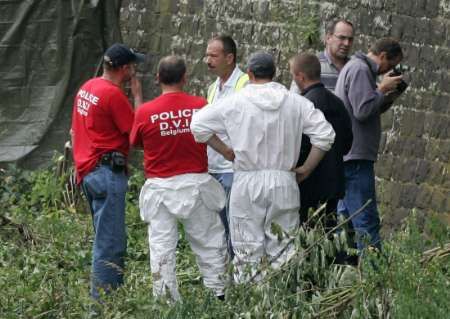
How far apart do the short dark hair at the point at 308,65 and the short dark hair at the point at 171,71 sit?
752 mm

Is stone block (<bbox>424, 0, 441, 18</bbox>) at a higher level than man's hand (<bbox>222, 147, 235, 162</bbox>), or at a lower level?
higher

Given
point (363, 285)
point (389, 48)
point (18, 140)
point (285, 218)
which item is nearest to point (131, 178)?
point (18, 140)

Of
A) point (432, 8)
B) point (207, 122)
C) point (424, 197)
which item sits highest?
point (432, 8)

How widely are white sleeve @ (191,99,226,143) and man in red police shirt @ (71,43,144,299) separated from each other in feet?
2.75

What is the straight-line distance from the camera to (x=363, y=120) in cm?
1030

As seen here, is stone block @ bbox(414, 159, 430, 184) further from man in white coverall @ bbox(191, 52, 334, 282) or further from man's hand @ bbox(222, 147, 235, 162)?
man's hand @ bbox(222, 147, 235, 162)

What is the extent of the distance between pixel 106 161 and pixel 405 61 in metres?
3.14

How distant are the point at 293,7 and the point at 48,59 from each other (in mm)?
3241

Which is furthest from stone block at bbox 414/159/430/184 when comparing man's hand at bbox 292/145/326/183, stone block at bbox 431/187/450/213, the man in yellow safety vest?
man's hand at bbox 292/145/326/183

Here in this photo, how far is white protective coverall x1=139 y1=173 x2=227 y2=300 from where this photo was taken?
9.27 meters

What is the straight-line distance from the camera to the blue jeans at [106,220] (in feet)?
32.0

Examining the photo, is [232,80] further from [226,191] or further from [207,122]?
[207,122]

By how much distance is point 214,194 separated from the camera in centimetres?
940

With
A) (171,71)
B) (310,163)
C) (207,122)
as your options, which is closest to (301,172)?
(310,163)
